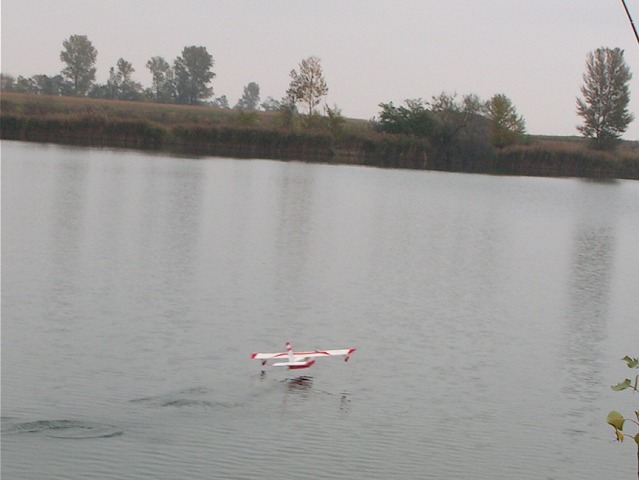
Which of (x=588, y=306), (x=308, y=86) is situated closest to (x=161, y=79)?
(x=308, y=86)

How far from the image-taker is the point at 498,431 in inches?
465

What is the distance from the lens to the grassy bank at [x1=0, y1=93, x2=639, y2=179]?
218 ft

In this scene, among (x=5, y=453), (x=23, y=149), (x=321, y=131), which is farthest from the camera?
(x=321, y=131)

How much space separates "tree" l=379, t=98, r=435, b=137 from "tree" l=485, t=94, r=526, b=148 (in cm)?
647

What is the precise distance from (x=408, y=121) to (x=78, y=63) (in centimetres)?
8398

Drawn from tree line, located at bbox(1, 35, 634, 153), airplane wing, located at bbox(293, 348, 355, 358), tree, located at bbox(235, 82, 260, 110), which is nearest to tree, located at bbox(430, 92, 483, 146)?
tree line, located at bbox(1, 35, 634, 153)

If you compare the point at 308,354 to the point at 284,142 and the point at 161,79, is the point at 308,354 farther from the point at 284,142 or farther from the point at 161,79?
the point at 161,79

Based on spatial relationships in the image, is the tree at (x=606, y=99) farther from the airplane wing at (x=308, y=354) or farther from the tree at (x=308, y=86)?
the airplane wing at (x=308, y=354)

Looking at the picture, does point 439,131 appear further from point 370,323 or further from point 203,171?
point 370,323

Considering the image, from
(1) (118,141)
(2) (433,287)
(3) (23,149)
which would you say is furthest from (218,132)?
(2) (433,287)

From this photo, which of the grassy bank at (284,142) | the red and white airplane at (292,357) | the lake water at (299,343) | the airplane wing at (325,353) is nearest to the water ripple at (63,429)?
the lake water at (299,343)

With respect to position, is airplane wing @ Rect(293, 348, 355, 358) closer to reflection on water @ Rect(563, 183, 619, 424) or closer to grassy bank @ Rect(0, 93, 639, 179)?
reflection on water @ Rect(563, 183, 619, 424)

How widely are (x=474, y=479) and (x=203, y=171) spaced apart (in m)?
38.0

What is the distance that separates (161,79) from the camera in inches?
6275
